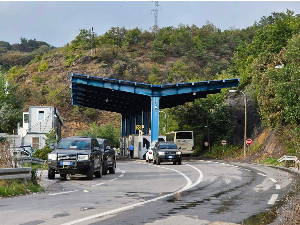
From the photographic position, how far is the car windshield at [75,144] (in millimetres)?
23562

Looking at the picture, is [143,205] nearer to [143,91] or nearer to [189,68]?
[143,91]

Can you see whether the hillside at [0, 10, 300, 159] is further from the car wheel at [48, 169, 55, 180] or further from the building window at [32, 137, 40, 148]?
the car wheel at [48, 169, 55, 180]

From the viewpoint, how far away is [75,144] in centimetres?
2373

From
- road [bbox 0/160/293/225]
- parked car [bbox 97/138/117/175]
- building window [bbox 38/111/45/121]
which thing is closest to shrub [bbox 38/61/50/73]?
building window [bbox 38/111/45/121]

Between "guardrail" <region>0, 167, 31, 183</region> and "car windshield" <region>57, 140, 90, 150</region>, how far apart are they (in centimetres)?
604

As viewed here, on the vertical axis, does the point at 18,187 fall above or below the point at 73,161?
below

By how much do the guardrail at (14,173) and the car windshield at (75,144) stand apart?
6.04m

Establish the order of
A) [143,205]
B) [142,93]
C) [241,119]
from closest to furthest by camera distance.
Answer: [143,205], [142,93], [241,119]

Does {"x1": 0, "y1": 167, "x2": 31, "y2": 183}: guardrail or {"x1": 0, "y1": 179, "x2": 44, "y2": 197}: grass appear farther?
{"x1": 0, "y1": 167, "x2": 31, "y2": 183}: guardrail

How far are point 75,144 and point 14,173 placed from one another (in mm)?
6927

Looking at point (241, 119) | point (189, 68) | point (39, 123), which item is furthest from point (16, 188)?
point (189, 68)

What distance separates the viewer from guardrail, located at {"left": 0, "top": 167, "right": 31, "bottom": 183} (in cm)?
1647

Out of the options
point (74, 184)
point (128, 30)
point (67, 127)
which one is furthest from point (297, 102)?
point (128, 30)

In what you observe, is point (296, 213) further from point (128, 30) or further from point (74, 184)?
point (128, 30)
